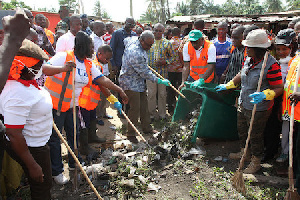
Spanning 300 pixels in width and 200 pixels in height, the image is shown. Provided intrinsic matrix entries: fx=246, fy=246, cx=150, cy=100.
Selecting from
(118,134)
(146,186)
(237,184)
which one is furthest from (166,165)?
(118,134)

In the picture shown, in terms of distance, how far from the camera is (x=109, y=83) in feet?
12.5

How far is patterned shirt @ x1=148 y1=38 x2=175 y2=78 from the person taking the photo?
6.21 metres

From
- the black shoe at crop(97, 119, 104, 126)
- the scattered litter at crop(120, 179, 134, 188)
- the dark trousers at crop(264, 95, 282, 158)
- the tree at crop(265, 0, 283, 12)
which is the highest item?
the tree at crop(265, 0, 283, 12)

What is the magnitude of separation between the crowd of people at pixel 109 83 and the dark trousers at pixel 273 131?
15mm

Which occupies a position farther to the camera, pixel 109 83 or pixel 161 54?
pixel 161 54

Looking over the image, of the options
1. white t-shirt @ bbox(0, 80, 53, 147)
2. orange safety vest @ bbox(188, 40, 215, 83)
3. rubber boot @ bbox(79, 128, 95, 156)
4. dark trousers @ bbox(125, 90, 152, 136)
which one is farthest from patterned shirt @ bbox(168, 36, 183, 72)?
white t-shirt @ bbox(0, 80, 53, 147)

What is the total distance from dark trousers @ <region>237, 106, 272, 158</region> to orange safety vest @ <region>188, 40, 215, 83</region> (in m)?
1.49

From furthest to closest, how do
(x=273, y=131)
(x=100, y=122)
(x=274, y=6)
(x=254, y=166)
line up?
(x=274, y=6), (x=100, y=122), (x=273, y=131), (x=254, y=166)

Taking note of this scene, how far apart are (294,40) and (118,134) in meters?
3.90

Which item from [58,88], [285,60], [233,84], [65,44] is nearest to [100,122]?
[65,44]

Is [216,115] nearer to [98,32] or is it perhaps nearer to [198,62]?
[198,62]

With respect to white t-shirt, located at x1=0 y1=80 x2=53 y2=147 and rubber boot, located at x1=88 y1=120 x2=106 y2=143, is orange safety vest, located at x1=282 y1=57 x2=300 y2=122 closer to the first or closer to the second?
white t-shirt, located at x1=0 y1=80 x2=53 y2=147

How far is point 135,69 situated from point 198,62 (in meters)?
1.35

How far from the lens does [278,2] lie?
49062 mm
